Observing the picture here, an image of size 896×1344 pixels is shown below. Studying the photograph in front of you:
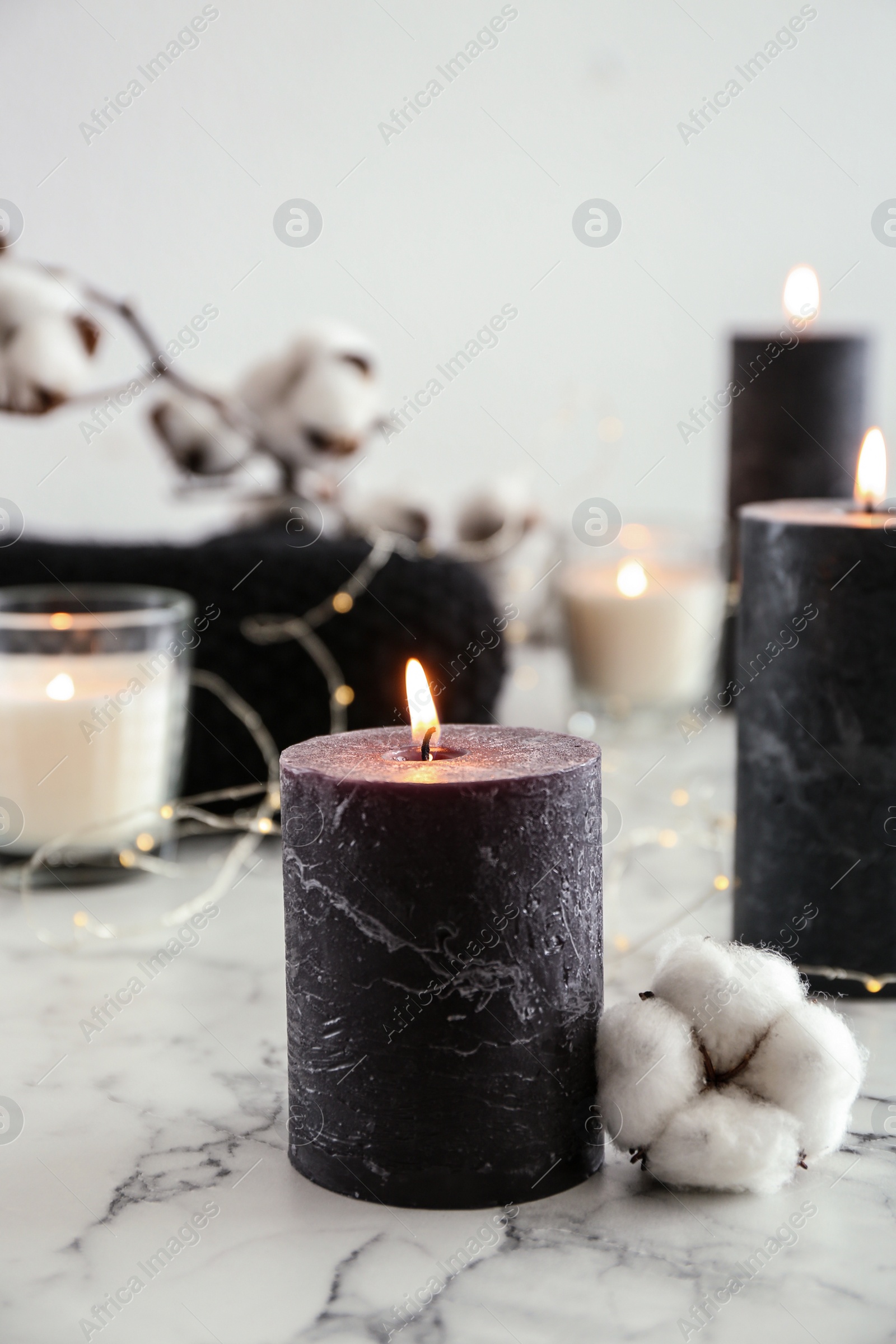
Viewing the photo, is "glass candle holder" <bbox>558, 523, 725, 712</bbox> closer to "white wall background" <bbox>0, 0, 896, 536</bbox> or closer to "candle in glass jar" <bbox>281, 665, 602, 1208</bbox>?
"white wall background" <bbox>0, 0, 896, 536</bbox>

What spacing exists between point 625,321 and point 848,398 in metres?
0.45

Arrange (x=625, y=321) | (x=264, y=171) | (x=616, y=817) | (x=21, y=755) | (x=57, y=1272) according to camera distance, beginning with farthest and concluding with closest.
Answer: (x=625, y=321)
(x=264, y=171)
(x=616, y=817)
(x=21, y=755)
(x=57, y=1272)

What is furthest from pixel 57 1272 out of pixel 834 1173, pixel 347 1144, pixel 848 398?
pixel 848 398

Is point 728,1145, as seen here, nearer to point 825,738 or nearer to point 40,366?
point 825,738

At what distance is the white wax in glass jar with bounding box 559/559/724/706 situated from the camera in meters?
0.91

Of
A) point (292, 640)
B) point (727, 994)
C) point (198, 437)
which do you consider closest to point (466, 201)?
point (198, 437)

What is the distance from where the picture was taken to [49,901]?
674 mm

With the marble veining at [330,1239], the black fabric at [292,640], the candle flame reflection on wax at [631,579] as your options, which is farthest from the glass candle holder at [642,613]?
the marble veining at [330,1239]

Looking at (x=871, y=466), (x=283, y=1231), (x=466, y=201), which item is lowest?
(x=283, y=1231)

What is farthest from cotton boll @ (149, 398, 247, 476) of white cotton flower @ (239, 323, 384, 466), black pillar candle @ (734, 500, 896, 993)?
black pillar candle @ (734, 500, 896, 993)

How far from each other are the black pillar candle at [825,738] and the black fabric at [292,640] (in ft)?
0.77

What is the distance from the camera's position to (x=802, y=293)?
73cm

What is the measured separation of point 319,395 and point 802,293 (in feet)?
0.89

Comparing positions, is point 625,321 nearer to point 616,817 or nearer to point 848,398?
point 848,398
